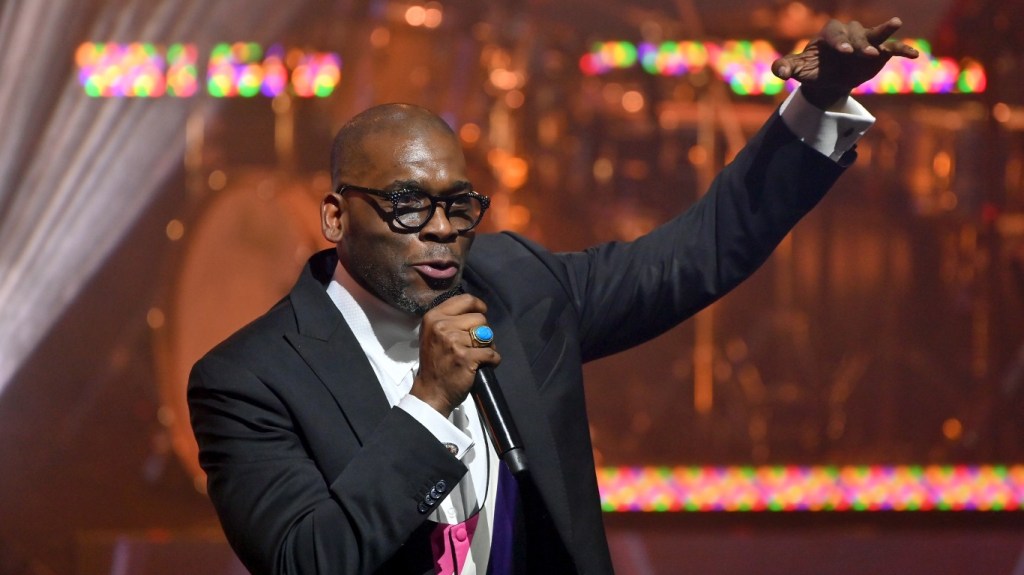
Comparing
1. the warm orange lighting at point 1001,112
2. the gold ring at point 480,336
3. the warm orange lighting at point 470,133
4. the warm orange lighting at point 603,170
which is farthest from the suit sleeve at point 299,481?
the warm orange lighting at point 1001,112

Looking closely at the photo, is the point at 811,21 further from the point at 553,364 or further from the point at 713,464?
the point at 553,364

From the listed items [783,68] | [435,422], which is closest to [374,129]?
[435,422]

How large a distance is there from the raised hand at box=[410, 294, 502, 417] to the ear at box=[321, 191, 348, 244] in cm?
31

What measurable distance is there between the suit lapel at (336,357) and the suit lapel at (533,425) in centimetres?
19

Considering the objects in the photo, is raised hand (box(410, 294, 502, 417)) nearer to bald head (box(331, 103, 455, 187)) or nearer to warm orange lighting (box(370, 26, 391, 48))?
bald head (box(331, 103, 455, 187))

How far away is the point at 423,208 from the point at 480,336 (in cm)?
25

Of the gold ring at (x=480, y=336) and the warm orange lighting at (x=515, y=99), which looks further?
the warm orange lighting at (x=515, y=99)

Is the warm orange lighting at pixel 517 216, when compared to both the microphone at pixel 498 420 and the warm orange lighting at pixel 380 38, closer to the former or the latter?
the warm orange lighting at pixel 380 38

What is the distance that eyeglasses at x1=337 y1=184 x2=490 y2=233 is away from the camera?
1488 millimetres

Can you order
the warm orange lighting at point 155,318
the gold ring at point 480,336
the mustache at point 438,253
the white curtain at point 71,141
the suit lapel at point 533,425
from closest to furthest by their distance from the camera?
1. the gold ring at point 480,336
2. the mustache at point 438,253
3. the suit lapel at point 533,425
4. the white curtain at point 71,141
5. the warm orange lighting at point 155,318

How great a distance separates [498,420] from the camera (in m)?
1.39

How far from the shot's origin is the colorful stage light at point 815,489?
4027 mm

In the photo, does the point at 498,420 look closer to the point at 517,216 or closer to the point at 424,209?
the point at 424,209

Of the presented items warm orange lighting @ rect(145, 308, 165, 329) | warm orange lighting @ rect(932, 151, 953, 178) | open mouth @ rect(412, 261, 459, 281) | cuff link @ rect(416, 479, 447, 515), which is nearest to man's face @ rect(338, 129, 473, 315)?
open mouth @ rect(412, 261, 459, 281)
